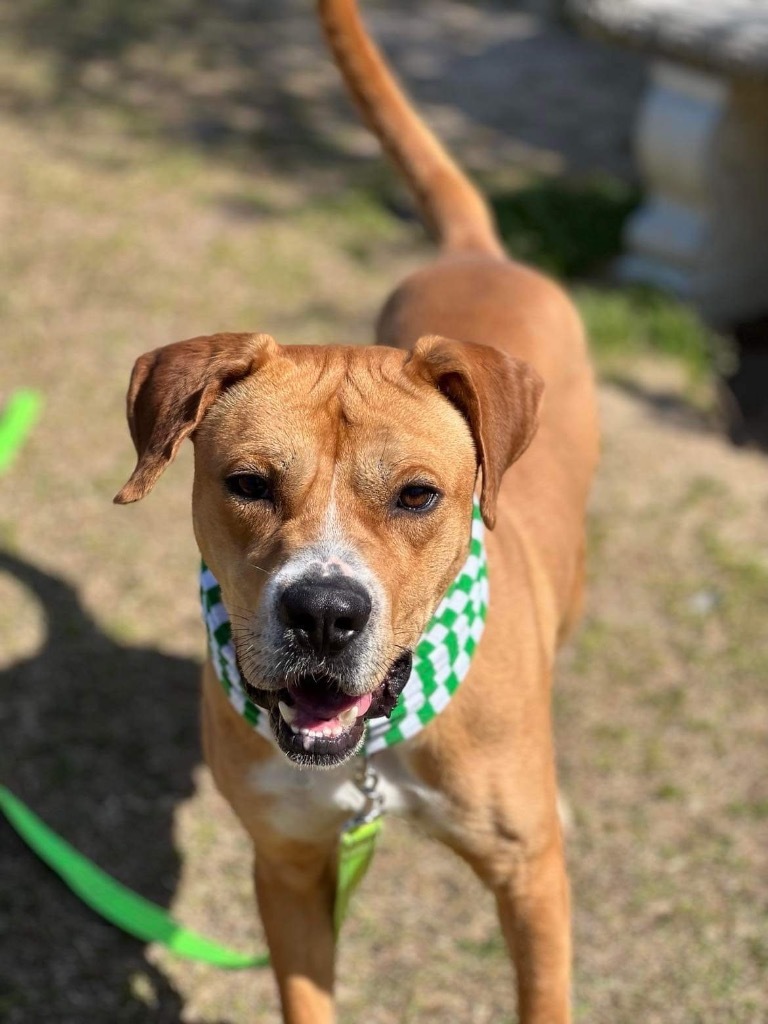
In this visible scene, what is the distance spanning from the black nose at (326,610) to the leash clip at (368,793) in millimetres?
610

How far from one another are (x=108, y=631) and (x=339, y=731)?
2.57 meters

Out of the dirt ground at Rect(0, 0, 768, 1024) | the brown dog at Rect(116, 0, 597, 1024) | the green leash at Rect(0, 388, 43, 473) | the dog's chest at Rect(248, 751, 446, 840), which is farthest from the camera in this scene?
the green leash at Rect(0, 388, 43, 473)

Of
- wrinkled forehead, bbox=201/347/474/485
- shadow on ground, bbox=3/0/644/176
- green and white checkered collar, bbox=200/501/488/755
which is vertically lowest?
shadow on ground, bbox=3/0/644/176

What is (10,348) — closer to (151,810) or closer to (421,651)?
(151,810)

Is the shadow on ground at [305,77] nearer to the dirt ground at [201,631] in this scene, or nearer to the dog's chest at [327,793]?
the dirt ground at [201,631]

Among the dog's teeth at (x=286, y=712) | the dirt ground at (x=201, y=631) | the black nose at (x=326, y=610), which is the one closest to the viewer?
the black nose at (x=326, y=610)

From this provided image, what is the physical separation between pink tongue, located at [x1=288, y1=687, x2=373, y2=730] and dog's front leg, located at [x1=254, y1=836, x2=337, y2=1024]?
59 cm

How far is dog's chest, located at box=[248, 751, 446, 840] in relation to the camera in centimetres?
312

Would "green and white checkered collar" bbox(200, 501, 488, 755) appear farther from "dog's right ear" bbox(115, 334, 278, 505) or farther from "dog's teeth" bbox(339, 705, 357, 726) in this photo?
"dog's right ear" bbox(115, 334, 278, 505)

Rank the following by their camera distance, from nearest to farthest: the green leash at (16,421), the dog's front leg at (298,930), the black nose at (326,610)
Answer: the black nose at (326,610) → the dog's front leg at (298,930) → the green leash at (16,421)

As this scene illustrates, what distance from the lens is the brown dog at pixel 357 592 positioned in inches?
107

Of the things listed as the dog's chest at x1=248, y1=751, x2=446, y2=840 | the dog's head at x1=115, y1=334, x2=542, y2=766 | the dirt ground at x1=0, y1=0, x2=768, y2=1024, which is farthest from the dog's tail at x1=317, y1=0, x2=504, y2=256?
the dog's chest at x1=248, y1=751, x2=446, y2=840

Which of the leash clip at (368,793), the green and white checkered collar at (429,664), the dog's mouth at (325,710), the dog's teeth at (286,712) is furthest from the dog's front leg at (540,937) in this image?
the dog's teeth at (286,712)

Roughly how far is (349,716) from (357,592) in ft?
1.21
